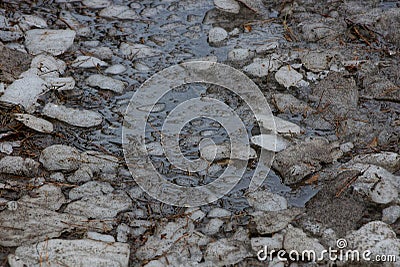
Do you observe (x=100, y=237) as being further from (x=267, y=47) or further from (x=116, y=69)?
(x=267, y=47)

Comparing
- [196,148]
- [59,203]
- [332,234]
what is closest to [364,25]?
[196,148]

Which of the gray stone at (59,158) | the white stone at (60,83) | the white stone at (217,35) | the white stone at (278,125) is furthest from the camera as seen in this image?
the white stone at (217,35)

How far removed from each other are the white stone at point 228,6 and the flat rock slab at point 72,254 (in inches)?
79.8

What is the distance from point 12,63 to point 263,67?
4.89ft

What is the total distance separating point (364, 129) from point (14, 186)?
1.76m

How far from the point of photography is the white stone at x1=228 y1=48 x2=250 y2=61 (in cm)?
334

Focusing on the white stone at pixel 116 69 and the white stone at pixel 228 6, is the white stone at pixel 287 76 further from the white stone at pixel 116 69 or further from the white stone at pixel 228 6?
the white stone at pixel 116 69

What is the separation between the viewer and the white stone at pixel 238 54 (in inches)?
132

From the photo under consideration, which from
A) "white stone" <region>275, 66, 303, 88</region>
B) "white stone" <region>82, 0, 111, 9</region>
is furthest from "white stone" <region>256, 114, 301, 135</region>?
"white stone" <region>82, 0, 111, 9</region>

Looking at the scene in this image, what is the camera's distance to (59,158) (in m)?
2.70

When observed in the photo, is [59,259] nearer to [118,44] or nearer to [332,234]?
[332,234]

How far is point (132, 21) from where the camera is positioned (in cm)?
374

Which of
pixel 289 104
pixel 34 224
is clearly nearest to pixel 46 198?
pixel 34 224

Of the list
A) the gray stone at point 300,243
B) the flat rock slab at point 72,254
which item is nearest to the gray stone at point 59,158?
the flat rock slab at point 72,254
